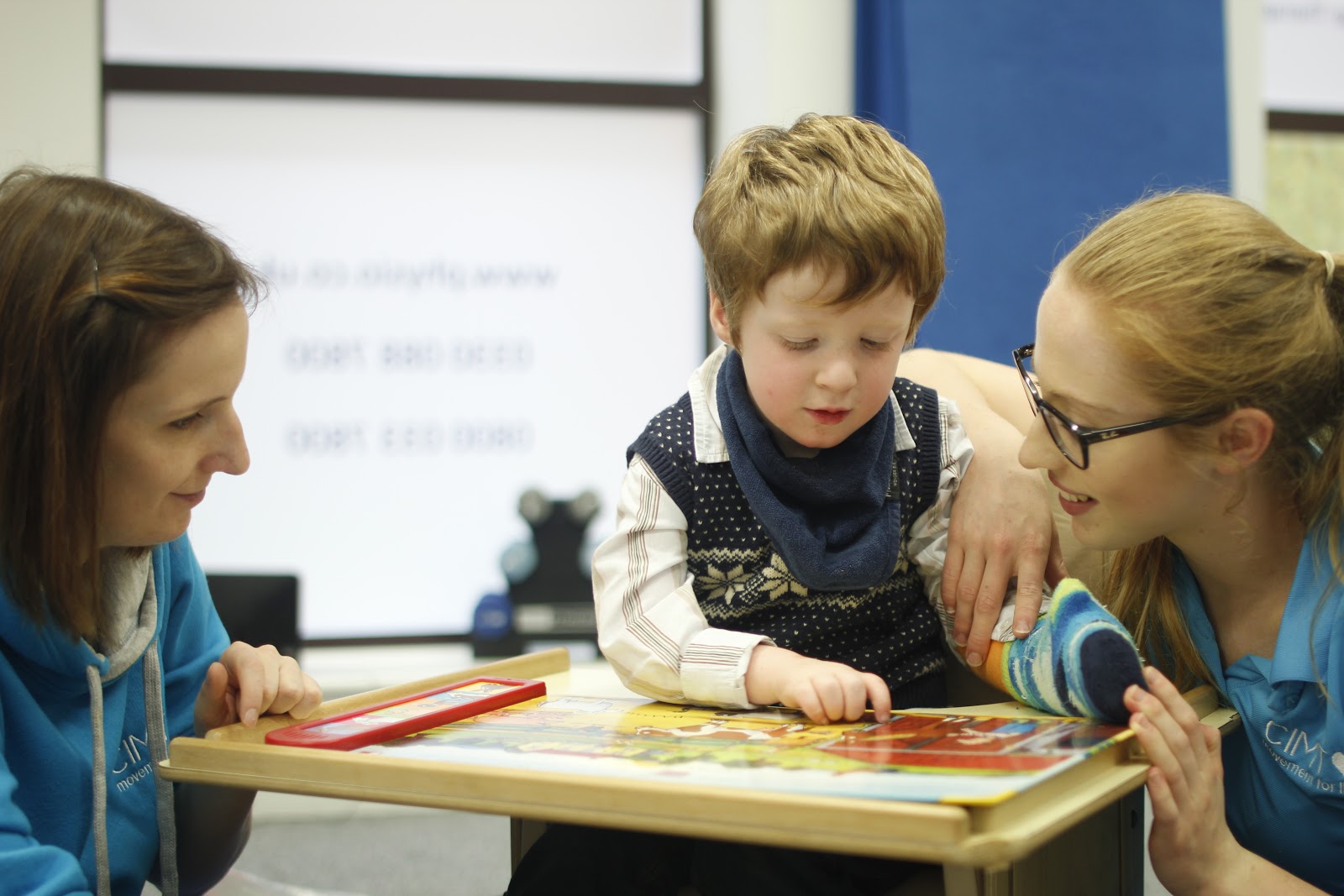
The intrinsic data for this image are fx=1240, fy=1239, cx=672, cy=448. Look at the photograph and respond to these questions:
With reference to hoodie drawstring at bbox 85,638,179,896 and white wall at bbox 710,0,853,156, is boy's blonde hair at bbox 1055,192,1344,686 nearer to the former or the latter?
hoodie drawstring at bbox 85,638,179,896

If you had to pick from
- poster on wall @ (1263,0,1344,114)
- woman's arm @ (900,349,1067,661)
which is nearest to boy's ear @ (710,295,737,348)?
woman's arm @ (900,349,1067,661)

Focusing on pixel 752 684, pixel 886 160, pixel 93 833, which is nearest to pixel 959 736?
pixel 752 684

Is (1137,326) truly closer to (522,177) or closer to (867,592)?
(867,592)

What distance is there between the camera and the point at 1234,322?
3.90 feet

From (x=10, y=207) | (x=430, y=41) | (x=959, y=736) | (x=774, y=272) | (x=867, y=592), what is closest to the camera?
(x=959, y=736)

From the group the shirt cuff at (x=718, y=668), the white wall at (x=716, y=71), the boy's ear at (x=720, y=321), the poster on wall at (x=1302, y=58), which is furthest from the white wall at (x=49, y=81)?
the poster on wall at (x=1302, y=58)

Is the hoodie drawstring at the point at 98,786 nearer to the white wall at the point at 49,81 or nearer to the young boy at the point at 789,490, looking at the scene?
the young boy at the point at 789,490

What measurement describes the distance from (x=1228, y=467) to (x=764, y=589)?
0.50 m

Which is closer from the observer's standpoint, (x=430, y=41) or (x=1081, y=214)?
(x=1081, y=214)

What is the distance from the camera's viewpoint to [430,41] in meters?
3.72

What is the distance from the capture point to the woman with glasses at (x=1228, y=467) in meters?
1.19

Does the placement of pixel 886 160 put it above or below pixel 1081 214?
below

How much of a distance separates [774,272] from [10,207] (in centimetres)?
75

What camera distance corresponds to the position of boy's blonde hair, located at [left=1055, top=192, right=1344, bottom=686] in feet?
3.90
